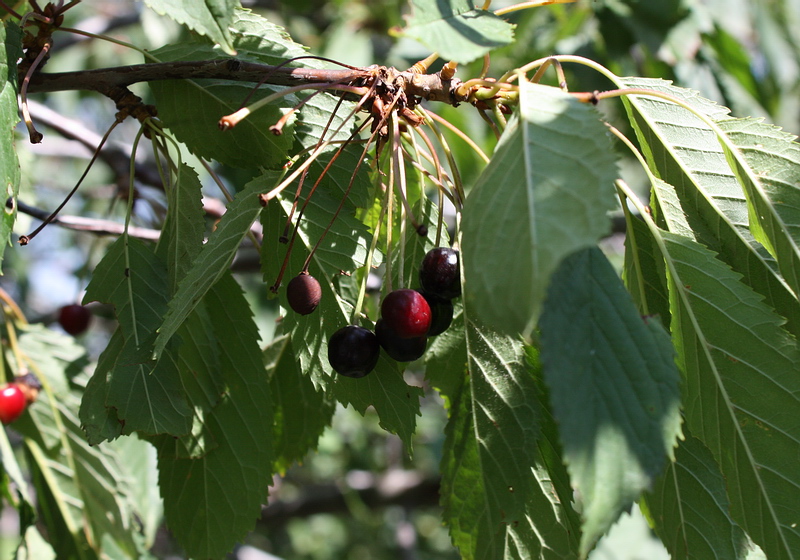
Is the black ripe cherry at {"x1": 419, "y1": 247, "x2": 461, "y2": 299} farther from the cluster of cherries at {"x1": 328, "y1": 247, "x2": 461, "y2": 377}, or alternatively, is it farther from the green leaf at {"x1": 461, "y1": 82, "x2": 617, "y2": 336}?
the green leaf at {"x1": 461, "y1": 82, "x2": 617, "y2": 336}

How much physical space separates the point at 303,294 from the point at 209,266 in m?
0.18

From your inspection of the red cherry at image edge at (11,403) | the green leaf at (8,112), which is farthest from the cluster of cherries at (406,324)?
the red cherry at image edge at (11,403)

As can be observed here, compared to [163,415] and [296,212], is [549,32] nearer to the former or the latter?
[296,212]

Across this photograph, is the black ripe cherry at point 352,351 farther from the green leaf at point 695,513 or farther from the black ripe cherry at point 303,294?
the green leaf at point 695,513

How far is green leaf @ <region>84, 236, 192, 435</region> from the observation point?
1328 mm

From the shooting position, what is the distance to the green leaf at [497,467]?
4.15ft

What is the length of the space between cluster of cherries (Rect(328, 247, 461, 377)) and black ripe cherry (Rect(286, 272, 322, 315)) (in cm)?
8

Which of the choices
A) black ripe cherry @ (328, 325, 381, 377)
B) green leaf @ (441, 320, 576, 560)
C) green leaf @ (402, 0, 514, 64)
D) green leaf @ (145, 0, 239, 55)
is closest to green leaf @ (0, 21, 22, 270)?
green leaf @ (145, 0, 239, 55)

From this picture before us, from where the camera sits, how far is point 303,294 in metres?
1.20

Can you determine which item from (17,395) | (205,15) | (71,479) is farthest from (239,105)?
(71,479)

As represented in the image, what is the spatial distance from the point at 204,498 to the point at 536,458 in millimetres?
831

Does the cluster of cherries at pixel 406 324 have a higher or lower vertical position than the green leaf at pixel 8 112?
lower

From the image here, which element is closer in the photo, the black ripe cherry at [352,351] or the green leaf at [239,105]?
the black ripe cherry at [352,351]

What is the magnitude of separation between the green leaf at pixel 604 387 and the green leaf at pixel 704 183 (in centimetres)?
44
